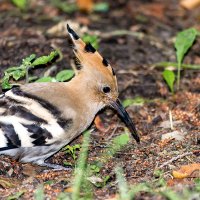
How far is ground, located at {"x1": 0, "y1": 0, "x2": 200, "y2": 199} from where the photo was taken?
172 inches

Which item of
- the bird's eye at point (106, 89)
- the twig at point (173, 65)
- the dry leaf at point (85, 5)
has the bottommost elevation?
the dry leaf at point (85, 5)

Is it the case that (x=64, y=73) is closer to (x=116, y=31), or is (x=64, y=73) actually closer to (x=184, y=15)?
(x=116, y=31)

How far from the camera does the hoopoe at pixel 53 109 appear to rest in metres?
4.36

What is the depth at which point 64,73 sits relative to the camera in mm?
5359

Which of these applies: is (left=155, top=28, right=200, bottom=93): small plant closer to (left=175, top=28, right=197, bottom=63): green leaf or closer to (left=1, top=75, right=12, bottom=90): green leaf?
(left=175, top=28, right=197, bottom=63): green leaf

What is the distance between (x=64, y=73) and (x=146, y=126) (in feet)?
2.77

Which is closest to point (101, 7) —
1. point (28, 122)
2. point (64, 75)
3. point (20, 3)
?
point (20, 3)

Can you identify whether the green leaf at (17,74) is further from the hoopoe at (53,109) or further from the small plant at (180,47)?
the small plant at (180,47)

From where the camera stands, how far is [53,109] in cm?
449

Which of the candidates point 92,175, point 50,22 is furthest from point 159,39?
point 92,175

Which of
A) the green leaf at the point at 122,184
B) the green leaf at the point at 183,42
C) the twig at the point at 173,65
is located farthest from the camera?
the twig at the point at 173,65

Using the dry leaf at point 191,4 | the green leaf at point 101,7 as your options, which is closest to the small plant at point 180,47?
the green leaf at point 101,7

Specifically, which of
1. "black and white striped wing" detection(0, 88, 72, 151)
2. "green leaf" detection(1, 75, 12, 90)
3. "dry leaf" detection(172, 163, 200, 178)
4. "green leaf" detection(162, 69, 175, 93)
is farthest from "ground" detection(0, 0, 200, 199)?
"green leaf" detection(1, 75, 12, 90)

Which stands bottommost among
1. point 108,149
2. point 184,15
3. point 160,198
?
point 184,15
